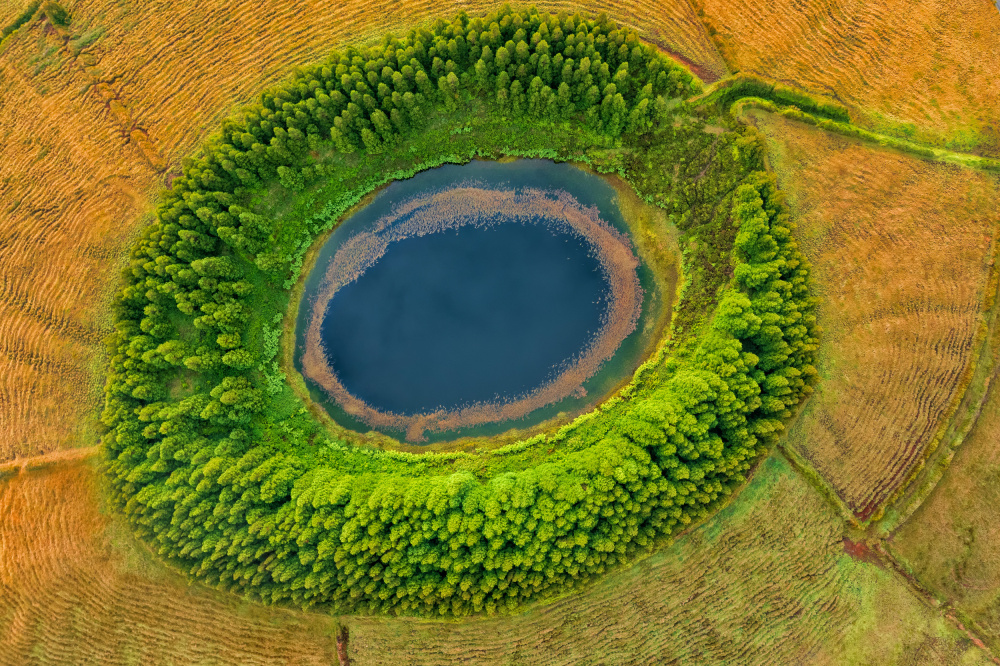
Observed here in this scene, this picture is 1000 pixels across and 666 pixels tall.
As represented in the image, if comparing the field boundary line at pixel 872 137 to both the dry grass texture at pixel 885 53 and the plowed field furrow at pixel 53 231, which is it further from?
the plowed field furrow at pixel 53 231

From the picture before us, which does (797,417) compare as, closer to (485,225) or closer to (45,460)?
(485,225)

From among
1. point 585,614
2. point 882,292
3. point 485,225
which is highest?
point 485,225

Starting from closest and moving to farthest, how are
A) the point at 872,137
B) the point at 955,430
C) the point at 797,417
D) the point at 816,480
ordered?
the point at 955,430 < the point at 816,480 < the point at 797,417 < the point at 872,137

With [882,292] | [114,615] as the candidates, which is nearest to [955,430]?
[882,292]

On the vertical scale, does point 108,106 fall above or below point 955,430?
above

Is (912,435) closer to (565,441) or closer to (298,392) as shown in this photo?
(565,441)

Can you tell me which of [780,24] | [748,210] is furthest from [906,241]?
[780,24]

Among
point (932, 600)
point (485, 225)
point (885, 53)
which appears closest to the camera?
point (932, 600)
